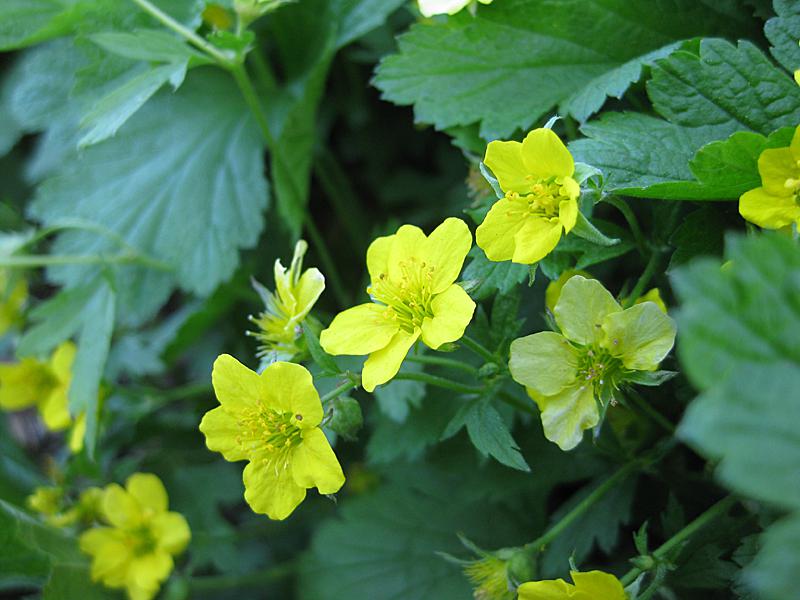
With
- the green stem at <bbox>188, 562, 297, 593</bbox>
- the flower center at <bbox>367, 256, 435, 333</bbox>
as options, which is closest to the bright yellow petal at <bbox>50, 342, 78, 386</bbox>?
the green stem at <bbox>188, 562, 297, 593</bbox>

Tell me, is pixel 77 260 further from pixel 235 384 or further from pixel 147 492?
pixel 235 384

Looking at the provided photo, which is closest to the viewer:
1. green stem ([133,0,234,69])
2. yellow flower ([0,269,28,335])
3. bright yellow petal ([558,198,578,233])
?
bright yellow petal ([558,198,578,233])

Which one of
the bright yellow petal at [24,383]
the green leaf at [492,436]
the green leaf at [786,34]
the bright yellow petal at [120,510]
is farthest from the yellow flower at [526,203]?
the bright yellow petal at [24,383]

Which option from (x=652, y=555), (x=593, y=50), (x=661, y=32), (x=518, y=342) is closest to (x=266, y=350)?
→ (x=518, y=342)

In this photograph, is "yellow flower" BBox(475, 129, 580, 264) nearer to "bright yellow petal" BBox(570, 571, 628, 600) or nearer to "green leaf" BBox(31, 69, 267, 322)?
"bright yellow petal" BBox(570, 571, 628, 600)

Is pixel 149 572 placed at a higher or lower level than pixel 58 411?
lower

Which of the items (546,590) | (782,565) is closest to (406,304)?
(546,590)

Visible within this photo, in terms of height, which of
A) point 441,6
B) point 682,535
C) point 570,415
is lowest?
point 682,535
